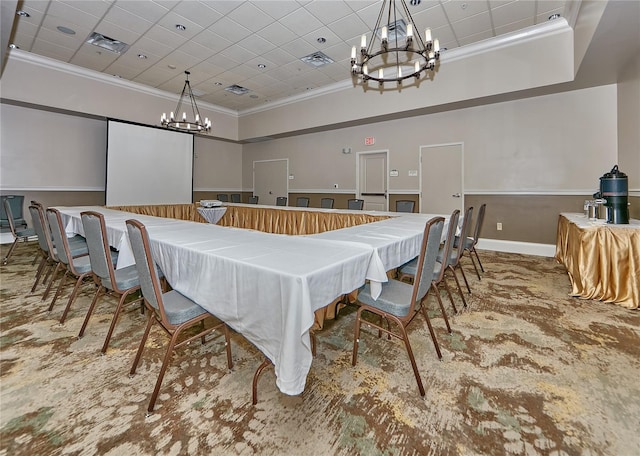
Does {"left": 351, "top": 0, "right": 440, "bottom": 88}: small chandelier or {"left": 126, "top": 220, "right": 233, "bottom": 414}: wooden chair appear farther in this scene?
{"left": 351, "top": 0, "right": 440, "bottom": 88}: small chandelier

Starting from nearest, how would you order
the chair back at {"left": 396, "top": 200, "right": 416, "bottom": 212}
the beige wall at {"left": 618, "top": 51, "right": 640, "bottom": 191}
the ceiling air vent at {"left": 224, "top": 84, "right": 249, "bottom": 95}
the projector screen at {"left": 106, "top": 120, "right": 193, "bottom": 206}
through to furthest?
the beige wall at {"left": 618, "top": 51, "right": 640, "bottom": 191} < the chair back at {"left": 396, "top": 200, "right": 416, "bottom": 212} < the projector screen at {"left": 106, "top": 120, "right": 193, "bottom": 206} < the ceiling air vent at {"left": 224, "top": 84, "right": 249, "bottom": 95}

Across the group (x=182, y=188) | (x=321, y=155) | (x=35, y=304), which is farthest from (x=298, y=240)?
(x=182, y=188)

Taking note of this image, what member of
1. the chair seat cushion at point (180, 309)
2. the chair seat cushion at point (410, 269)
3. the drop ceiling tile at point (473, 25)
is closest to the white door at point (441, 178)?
the drop ceiling tile at point (473, 25)

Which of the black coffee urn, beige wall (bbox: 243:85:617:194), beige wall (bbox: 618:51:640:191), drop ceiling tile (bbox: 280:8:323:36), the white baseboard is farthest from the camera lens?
the white baseboard

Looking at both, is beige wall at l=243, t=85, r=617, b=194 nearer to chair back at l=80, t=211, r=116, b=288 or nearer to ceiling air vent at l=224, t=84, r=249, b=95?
ceiling air vent at l=224, t=84, r=249, b=95

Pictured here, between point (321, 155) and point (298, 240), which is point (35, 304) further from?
point (321, 155)

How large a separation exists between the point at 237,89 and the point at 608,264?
747cm

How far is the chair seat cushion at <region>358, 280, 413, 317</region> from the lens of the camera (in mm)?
1657

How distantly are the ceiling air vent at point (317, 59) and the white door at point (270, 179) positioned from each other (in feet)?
11.0

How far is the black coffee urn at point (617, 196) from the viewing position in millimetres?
3098

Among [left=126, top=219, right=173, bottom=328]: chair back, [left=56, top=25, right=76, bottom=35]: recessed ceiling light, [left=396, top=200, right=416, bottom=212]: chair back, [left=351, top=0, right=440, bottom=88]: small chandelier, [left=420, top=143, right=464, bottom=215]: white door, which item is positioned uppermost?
[left=56, top=25, right=76, bottom=35]: recessed ceiling light

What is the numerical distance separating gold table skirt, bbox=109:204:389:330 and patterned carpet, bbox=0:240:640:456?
2089mm

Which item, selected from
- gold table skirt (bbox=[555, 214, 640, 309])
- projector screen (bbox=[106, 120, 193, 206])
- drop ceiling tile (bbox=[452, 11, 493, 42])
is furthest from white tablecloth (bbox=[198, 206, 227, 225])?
gold table skirt (bbox=[555, 214, 640, 309])

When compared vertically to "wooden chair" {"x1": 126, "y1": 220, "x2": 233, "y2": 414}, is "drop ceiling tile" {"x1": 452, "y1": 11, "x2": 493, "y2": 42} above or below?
above
